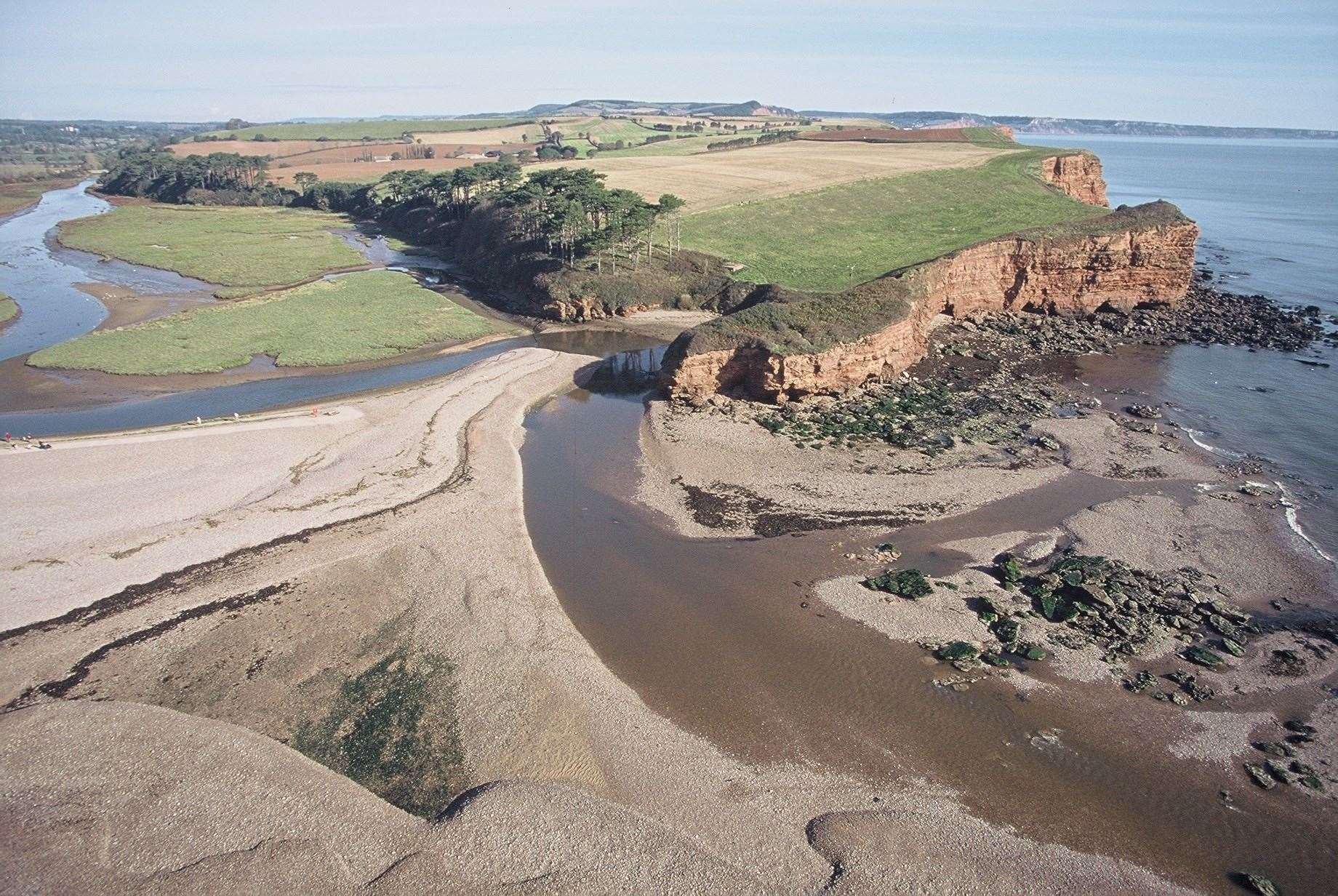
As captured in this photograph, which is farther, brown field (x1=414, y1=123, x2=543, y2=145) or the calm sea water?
brown field (x1=414, y1=123, x2=543, y2=145)

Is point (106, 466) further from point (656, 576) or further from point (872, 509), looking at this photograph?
point (872, 509)

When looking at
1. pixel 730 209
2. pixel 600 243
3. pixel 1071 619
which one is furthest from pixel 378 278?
pixel 1071 619

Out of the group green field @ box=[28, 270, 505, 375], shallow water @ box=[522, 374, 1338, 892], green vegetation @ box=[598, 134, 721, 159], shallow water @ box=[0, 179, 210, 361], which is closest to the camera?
shallow water @ box=[522, 374, 1338, 892]

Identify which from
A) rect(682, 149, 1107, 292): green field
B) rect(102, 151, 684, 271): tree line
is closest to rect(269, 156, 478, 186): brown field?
rect(102, 151, 684, 271): tree line

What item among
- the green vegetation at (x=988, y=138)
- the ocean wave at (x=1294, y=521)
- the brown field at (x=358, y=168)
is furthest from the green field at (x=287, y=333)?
the green vegetation at (x=988, y=138)

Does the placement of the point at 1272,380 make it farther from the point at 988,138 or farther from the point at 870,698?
the point at 988,138

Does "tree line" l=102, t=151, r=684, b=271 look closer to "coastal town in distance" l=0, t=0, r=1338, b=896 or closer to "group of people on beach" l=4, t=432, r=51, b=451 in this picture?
"coastal town in distance" l=0, t=0, r=1338, b=896
